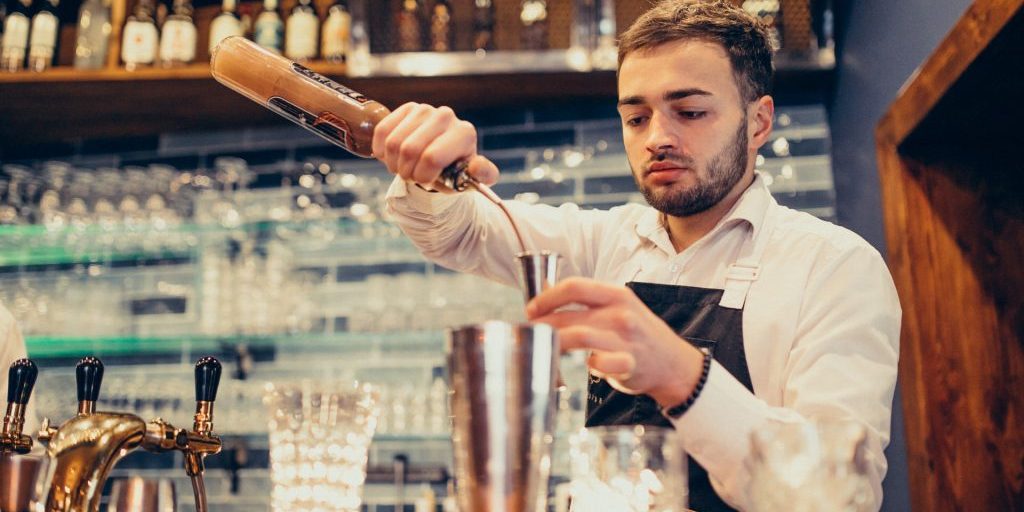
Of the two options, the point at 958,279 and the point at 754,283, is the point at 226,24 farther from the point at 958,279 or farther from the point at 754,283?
the point at 958,279

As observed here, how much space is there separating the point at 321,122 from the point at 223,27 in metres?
1.97

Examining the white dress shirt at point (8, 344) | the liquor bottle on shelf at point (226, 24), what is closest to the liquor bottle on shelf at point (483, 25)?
the liquor bottle on shelf at point (226, 24)

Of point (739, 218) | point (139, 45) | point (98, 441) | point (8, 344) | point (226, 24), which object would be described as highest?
point (226, 24)

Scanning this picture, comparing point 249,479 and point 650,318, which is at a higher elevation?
point 650,318

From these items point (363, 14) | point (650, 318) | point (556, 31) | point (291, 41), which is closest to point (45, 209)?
point (291, 41)

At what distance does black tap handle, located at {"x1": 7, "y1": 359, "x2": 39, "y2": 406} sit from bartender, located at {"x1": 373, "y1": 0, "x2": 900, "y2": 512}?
443 mm

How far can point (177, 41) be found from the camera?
2852mm

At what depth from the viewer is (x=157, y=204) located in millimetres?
2848

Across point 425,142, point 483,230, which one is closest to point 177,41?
point 483,230

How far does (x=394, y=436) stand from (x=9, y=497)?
1869 mm

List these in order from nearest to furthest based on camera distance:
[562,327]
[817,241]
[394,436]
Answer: [562,327] < [817,241] < [394,436]

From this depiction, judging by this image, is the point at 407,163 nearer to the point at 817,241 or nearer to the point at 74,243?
the point at 817,241

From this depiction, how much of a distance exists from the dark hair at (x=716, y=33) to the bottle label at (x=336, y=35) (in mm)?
1316

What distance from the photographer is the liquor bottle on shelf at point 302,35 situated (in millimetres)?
2863
